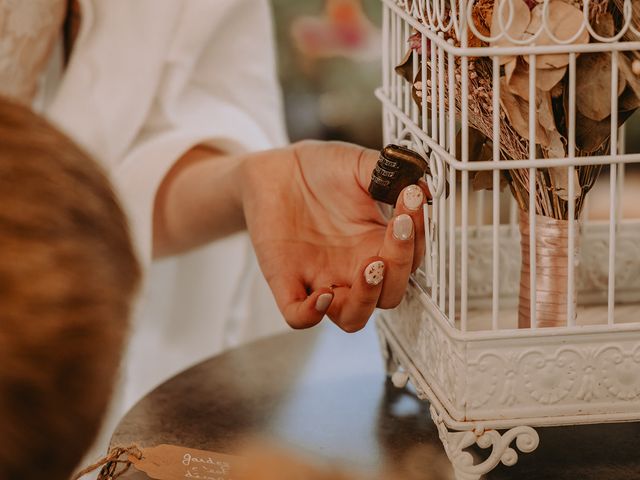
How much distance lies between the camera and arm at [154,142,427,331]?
81 cm

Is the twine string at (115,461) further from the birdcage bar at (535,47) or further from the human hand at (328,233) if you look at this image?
the birdcage bar at (535,47)

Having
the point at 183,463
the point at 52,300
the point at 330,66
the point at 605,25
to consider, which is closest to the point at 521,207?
the point at 605,25

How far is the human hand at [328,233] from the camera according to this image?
812 mm

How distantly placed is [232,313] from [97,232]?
94 centimetres

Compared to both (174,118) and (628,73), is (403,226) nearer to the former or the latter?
(628,73)

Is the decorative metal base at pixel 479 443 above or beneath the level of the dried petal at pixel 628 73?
beneath

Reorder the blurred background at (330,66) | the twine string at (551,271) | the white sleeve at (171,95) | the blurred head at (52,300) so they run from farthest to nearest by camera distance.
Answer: the blurred background at (330,66) < the white sleeve at (171,95) < the twine string at (551,271) < the blurred head at (52,300)

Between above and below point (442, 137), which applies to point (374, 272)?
below

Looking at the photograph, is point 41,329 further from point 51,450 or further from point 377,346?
point 377,346

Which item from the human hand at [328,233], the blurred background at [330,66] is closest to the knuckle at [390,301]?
the human hand at [328,233]

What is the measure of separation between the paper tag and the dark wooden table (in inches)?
0.5

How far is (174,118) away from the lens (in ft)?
4.34

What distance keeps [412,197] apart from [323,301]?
0.12 m

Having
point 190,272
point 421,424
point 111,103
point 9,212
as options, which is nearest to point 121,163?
point 111,103
